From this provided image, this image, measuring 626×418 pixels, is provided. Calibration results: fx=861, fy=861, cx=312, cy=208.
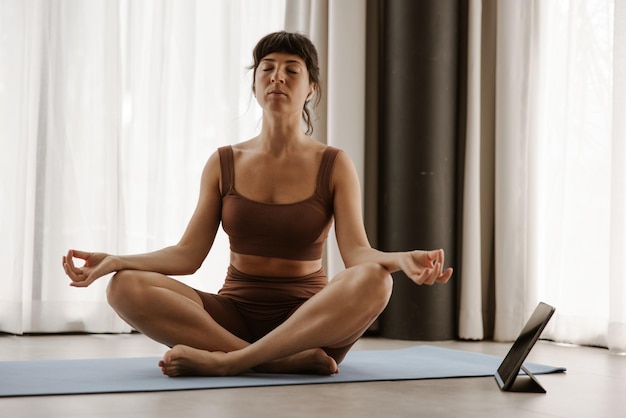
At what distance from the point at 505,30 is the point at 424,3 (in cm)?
39

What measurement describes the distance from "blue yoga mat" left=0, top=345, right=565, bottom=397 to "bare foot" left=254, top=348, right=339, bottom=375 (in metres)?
0.03

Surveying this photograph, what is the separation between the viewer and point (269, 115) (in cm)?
248

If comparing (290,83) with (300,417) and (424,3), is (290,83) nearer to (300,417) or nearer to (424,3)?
(300,417)

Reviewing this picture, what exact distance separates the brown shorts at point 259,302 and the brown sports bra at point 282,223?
8cm

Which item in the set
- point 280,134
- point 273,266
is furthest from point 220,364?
point 280,134

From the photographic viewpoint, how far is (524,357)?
200cm

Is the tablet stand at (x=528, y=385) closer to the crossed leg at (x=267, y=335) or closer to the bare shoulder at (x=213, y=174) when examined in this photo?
the crossed leg at (x=267, y=335)

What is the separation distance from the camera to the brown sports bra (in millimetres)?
2389

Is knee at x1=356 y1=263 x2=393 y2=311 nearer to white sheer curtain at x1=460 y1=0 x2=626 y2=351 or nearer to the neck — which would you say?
the neck

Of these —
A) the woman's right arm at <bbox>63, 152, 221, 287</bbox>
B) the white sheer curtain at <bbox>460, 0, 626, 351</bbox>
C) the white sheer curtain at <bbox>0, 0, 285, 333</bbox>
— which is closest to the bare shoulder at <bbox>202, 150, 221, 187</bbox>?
the woman's right arm at <bbox>63, 152, 221, 287</bbox>

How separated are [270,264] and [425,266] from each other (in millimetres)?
612

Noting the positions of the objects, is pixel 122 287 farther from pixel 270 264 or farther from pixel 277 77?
pixel 277 77

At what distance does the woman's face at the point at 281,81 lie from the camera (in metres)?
2.41

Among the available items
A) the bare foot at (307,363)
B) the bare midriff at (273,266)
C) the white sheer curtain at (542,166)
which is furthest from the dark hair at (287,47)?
the white sheer curtain at (542,166)
